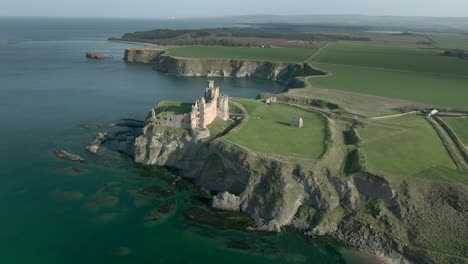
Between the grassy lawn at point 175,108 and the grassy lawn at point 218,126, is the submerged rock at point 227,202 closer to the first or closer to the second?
the grassy lawn at point 218,126

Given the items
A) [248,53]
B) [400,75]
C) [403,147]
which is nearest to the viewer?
[403,147]

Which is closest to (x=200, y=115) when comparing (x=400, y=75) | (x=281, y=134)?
(x=281, y=134)

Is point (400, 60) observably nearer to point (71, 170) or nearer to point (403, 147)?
point (403, 147)

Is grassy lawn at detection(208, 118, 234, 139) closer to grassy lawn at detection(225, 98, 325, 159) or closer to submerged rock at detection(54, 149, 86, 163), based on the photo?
grassy lawn at detection(225, 98, 325, 159)

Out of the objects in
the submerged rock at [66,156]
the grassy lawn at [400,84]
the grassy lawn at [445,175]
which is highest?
the grassy lawn at [400,84]

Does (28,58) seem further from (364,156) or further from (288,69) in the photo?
(364,156)

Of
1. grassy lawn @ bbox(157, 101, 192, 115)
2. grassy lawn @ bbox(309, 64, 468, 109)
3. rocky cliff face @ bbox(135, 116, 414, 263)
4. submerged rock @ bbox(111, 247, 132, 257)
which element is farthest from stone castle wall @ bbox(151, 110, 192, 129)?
grassy lawn @ bbox(309, 64, 468, 109)

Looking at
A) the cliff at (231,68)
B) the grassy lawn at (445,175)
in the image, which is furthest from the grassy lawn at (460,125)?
the cliff at (231,68)
